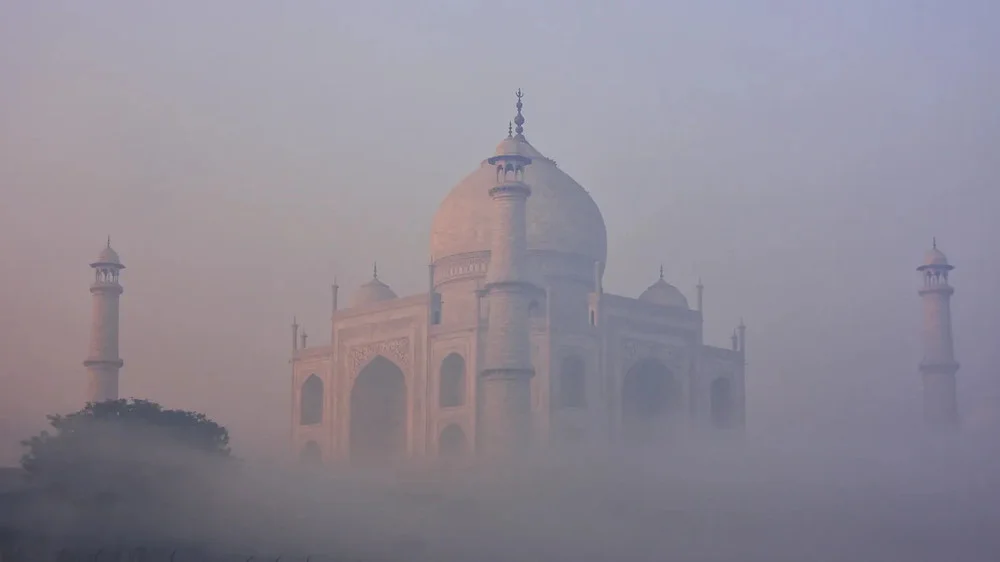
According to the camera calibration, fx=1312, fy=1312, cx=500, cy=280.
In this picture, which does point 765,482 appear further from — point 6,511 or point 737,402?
point 6,511

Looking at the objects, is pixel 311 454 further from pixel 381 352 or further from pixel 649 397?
pixel 649 397

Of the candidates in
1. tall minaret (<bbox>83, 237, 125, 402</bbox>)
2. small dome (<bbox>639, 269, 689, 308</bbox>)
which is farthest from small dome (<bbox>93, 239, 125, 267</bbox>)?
small dome (<bbox>639, 269, 689, 308</bbox>)

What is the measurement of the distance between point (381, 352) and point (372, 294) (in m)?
2.67

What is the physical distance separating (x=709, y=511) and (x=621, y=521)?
1577 mm

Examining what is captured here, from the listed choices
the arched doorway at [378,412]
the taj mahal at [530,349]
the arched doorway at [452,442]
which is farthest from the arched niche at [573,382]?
the arched doorway at [378,412]

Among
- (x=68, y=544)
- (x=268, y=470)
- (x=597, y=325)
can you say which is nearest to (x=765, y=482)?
(x=597, y=325)

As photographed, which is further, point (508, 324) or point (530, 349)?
point (530, 349)

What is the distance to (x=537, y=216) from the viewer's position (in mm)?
29188

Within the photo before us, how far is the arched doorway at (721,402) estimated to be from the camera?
30047mm

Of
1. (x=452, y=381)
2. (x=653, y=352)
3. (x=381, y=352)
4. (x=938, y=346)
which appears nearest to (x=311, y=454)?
(x=381, y=352)

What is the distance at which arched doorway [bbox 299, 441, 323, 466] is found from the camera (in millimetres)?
29062

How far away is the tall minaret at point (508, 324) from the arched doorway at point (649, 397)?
4.89 m

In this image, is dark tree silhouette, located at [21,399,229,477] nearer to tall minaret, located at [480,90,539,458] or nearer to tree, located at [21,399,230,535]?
tree, located at [21,399,230,535]

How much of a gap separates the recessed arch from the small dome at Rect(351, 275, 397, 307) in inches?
158
